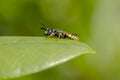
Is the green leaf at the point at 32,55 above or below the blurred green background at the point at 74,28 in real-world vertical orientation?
above

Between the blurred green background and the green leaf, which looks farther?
the blurred green background

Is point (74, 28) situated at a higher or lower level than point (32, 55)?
lower

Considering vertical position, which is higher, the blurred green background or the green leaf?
the green leaf

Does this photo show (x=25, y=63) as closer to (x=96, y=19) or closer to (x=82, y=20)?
(x=82, y=20)

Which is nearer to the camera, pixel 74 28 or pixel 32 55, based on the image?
pixel 32 55

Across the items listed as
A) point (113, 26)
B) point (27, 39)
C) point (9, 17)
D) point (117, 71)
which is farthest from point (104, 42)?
point (27, 39)
